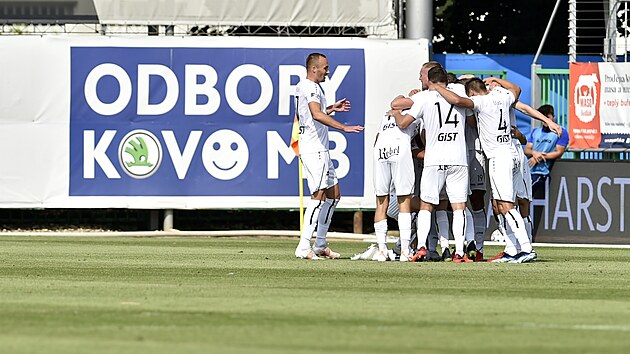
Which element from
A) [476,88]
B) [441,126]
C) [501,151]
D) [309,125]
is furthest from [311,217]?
[476,88]

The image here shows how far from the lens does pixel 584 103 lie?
2352 cm

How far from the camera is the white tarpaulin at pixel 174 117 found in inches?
942

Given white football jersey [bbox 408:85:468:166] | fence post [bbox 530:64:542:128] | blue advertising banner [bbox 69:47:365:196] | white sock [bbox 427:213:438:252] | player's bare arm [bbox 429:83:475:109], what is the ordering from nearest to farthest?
1. player's bare arm [bbox 429:83:475:109]
2. white football jersey [bbox 408:85:468:166]
3. white sock [bbox 427:213:438:252]
4. fence post [bbox 530:64:542:128]
5. blue advertising banner [bbox 69:47:365:196]

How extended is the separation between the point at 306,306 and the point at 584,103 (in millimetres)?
15287

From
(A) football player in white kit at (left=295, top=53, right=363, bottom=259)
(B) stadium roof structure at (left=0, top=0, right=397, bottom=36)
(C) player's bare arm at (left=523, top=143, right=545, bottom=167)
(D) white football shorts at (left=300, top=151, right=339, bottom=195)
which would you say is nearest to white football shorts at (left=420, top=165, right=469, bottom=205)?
(A) football player in white kit at (left=295, top=53, right=363, bottom=259)

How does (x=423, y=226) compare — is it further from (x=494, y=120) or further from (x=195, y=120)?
(x=195, y=120)

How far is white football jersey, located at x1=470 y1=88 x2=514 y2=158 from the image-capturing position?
49.1 feet

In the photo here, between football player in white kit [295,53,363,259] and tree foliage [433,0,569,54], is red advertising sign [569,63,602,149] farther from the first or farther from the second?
football player in white kit [295,53,363,259]

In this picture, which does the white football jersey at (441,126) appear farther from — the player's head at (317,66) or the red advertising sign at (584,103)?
the red advertising sign at (584,103)

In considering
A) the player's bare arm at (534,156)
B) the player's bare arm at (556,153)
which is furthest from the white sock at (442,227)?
the player's bare arm at (556,153)

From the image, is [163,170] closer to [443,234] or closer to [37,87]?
[37,87]

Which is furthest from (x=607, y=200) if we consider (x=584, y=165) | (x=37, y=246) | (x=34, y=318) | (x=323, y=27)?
(x=34, y=318)

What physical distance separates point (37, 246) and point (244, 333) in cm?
1142

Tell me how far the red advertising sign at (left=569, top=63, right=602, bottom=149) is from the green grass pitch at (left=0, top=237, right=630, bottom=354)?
8407mm
